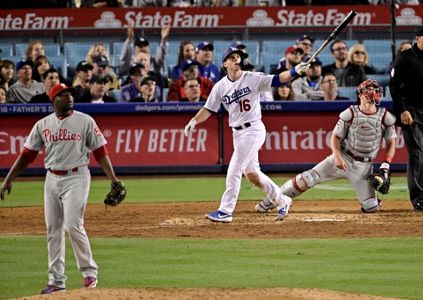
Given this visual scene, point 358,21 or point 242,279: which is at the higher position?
point 358,21

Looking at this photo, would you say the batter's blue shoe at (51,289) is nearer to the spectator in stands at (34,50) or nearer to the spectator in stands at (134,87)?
the spectator in stands at (134,87)

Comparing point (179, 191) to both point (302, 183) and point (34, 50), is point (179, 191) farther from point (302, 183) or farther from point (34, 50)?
point (34, 50)

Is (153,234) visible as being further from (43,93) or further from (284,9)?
(284,9)

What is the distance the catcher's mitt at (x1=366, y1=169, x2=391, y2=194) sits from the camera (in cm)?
1302

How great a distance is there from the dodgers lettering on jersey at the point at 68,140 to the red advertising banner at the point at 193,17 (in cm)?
1197

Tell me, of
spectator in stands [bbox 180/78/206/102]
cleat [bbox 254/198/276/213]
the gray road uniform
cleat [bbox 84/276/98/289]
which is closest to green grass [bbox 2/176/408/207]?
spectator in stands [bbox 180/78/206/102]

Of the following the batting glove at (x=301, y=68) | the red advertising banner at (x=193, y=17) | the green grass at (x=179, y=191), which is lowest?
A: the green grass at (x=179, y=191)

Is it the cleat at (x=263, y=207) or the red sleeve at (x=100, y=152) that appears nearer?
the red sleeve at (x=100, y=152)

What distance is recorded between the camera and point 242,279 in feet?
30.2

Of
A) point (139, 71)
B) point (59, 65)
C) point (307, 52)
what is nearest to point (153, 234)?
point (139, 71)

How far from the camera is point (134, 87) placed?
18344mm

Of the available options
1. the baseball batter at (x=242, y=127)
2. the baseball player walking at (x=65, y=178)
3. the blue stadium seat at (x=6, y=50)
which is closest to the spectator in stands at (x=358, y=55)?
the baseball batter at (x=242, y=127)

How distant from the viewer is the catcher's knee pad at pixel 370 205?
526 inches

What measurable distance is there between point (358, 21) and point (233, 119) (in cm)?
887
